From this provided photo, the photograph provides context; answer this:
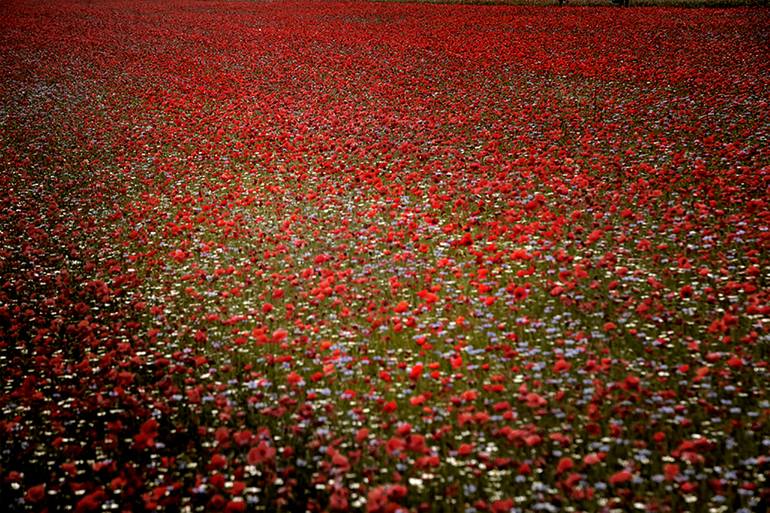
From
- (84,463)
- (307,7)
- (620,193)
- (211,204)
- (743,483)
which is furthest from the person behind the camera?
(307,7)

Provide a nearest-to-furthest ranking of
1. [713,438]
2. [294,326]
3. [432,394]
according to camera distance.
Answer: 1. [713,438]
2. [432,394]
3. [294,326]

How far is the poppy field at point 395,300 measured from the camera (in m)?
4.45

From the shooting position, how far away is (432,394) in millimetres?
5328

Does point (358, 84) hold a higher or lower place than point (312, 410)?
higher

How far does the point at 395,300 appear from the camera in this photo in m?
6.95

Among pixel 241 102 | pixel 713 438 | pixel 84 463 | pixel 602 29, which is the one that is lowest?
pixel 84 463

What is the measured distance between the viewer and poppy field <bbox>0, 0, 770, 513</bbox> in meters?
4.45

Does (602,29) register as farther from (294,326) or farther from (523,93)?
(294,326)

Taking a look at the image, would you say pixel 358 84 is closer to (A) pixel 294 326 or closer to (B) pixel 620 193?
(B) pixel 620 193

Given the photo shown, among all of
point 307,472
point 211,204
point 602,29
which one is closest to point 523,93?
point 211,204

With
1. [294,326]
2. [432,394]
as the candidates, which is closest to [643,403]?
[432,394]

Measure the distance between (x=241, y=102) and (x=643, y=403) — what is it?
1504 cm

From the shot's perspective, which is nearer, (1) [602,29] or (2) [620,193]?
(2) [620,193]

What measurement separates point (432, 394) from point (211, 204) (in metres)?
6.20
